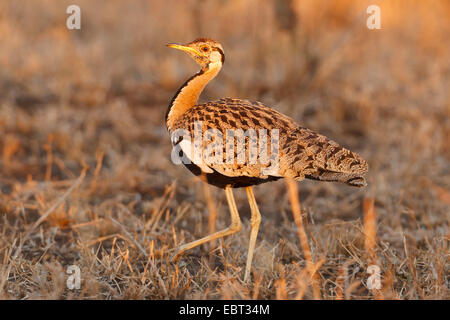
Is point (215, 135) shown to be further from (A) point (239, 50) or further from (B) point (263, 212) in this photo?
(A) point (239, 50)

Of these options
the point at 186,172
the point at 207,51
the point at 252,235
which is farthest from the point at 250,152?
the point at 186,172

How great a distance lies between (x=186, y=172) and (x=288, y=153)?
222 centimetres

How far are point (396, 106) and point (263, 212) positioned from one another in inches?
100

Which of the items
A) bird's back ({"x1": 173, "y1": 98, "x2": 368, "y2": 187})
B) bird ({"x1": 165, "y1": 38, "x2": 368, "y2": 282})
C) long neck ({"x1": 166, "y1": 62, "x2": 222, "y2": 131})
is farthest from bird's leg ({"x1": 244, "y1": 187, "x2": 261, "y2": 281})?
long neck ({"x1": 166, "y1": 62, "x2": 222, "y2": 131})

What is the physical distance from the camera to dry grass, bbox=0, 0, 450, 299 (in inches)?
132

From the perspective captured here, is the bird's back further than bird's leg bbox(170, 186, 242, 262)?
No

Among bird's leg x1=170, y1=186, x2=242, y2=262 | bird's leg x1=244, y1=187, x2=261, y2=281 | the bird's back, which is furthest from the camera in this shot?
bird's leg x1=170, y1=186, x2=242, y2=262

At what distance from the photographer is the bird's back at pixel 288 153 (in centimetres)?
319

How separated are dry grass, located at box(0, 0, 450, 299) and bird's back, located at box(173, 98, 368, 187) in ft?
0.60

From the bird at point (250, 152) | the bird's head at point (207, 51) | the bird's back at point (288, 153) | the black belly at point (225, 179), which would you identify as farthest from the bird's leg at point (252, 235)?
the bird's head at point (207, 51)

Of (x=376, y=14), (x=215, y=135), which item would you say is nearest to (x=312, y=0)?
(x=376, y=14)

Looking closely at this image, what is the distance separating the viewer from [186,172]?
210 inches

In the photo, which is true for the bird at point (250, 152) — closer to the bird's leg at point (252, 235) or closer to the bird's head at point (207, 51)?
the bird's leg at point (252, 235)

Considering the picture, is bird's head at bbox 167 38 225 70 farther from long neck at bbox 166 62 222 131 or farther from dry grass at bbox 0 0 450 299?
dry grass at bbox 0 0 450 299
